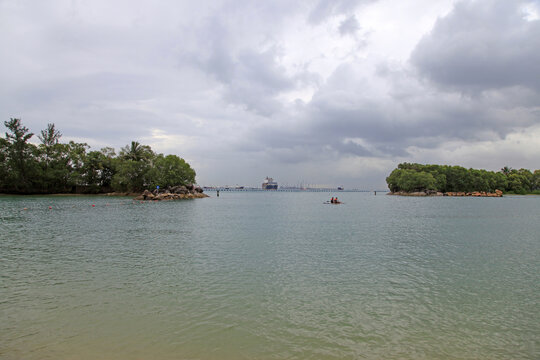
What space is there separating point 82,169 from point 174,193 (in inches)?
1368

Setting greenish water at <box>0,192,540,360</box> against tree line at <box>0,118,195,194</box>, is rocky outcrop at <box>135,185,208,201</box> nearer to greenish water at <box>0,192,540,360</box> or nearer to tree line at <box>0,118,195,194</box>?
tree line at <box>0,118,195,194</box>

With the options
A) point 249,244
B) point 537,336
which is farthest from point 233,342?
point 249,244

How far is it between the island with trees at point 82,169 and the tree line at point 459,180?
10862cm


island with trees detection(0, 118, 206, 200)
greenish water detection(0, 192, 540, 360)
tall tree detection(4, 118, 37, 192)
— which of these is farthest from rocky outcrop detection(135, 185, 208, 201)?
greenish water detection(0, 192, 540, 360)

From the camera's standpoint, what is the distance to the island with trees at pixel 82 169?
87375 millimetres

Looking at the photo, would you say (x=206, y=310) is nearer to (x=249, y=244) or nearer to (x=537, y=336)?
(x=537, y=336)

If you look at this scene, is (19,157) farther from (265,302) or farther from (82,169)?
(265,302)

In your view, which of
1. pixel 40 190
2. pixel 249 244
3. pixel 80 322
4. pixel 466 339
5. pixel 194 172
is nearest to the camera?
pixel 466 339

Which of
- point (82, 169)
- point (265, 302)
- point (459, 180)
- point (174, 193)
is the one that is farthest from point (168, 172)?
point (459, 180)

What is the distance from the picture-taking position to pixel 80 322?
8188 millimetres

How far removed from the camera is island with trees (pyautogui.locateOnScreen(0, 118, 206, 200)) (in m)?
87.4

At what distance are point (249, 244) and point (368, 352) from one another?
14.3 metres

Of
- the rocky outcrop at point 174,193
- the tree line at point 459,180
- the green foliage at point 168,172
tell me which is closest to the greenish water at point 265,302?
the rocky outcrop at point 174,193

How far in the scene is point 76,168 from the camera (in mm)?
100938
